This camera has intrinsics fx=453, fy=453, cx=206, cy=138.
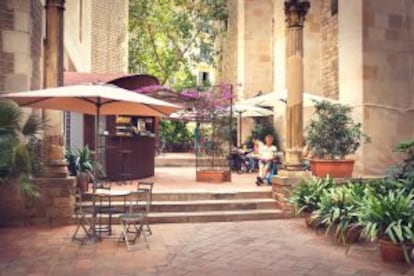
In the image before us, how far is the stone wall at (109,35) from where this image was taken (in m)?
18.5

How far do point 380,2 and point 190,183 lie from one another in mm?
6430

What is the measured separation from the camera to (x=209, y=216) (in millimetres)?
7578

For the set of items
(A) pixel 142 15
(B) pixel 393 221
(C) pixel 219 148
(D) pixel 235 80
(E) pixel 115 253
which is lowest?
(E) pixel 115 253

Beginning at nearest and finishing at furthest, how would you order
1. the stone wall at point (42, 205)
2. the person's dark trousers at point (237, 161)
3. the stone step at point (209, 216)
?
the stone wall at point (42, 205) → the stone step at point (209, 216) → the person's dark trousers at point (237, 161)

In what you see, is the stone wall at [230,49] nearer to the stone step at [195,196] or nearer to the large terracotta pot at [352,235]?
the stone step at [195,196]

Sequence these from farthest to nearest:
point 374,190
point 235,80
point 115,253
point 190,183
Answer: point 235,80 < point 190,183 < point 374,190 < point 115,253

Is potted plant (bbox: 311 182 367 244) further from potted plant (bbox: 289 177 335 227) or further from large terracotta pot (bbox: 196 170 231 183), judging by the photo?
large terracotta pot (bbox: 196 170 231 183)

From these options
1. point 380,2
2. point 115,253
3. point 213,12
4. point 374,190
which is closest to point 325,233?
point 374,190

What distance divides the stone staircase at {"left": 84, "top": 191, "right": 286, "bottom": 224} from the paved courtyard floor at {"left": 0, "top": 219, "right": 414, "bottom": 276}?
1.79 feet

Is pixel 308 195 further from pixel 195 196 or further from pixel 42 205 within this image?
pixel 42 205

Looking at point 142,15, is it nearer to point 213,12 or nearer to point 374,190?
point 213,12

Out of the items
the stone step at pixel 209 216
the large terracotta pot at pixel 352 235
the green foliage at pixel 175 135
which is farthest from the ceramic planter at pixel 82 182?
the green foliage at pixel 175 135

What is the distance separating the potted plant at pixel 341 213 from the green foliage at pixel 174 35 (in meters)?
17.2

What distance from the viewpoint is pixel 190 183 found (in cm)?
1019
